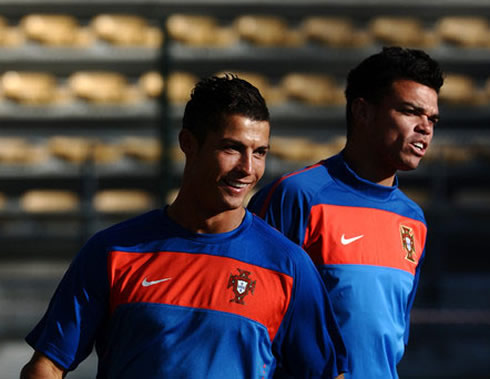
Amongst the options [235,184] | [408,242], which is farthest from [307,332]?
[408,242]

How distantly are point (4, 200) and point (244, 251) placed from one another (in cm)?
572

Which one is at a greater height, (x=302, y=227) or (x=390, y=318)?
(x=302, y=227)

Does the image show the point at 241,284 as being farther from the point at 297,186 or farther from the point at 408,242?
the point at 408,242

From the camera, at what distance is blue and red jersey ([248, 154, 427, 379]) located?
2.12 meters

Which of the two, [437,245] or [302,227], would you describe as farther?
[437,245]

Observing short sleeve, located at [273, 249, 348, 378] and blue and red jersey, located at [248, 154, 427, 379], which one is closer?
short sleeve, located at [273, 249, 348, 378]

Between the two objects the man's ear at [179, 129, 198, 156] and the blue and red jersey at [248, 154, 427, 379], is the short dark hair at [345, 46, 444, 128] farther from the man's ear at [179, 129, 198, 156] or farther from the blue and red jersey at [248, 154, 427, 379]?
the man's ear at [179, 129, 198, 156]

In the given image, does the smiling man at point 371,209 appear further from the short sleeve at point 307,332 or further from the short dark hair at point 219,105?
the short dark hair at point 219,105

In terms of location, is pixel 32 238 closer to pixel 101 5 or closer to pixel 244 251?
pixel 101 5

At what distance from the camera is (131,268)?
5.62 ft

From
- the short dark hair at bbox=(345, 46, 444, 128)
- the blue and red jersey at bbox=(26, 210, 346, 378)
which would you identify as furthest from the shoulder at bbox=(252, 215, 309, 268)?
the short dark hair at bbox=(345, 46, 444, 128)

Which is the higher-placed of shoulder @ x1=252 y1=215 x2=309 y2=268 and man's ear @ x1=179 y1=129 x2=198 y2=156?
man's ear @ x1=179 y1=129 x2=198 y2=156

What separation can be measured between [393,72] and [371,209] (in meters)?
0.39

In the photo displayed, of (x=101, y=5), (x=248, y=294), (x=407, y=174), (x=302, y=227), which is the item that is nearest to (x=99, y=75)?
(x=101, y=5)
